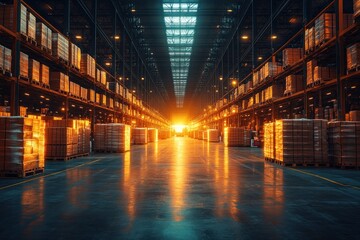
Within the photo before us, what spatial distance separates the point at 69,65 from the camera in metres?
14.0

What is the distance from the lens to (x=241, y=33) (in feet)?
91.7

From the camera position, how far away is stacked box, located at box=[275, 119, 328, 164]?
1030cm

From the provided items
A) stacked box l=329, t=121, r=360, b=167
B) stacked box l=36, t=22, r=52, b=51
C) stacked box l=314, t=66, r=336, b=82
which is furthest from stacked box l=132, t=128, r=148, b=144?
stacked box l=329, t=121, r=360, b=167

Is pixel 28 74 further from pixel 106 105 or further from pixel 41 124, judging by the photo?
pixel 106 105

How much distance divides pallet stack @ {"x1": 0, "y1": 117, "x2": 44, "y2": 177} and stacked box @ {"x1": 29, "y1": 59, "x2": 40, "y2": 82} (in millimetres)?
3470

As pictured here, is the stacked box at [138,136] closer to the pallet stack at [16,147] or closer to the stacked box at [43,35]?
the stacked box at [43,35]

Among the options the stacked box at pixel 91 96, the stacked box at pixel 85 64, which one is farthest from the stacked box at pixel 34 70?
the stacked box at pixel 91 96

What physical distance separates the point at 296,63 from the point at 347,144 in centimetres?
582

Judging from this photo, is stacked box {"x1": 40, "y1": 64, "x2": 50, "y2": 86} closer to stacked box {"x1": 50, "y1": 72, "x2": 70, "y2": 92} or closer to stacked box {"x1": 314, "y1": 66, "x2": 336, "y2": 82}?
stacked box {"x1": 50, "y1": 72, "x2": 70, "y2": 92}

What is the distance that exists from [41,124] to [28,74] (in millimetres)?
3082

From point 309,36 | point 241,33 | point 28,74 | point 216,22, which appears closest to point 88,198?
point 28,74

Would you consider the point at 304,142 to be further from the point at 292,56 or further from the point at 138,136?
the point at 138,136

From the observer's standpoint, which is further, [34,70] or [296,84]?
[296,84]

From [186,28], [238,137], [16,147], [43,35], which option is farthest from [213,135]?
[16,147]
